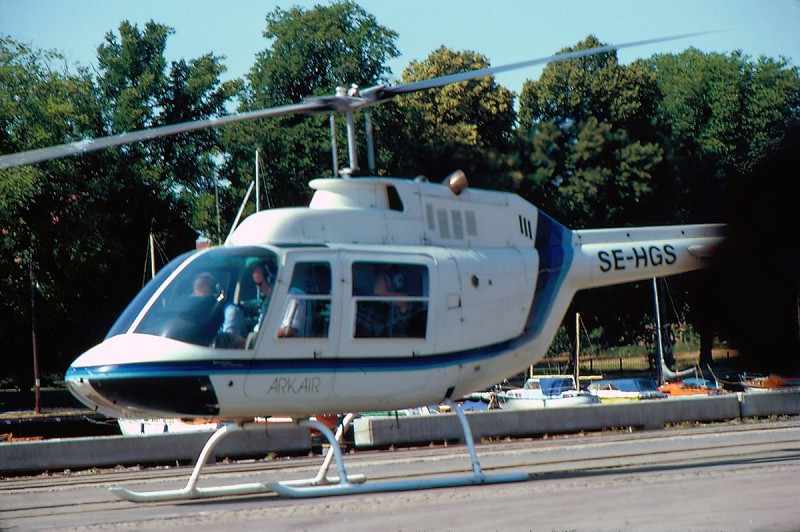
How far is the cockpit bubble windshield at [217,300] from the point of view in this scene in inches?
442

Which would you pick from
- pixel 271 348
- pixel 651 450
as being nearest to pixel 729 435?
pixel 651 450

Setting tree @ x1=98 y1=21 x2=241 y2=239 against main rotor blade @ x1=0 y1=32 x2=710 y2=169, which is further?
tree @ x1=98 y1=21 x2=241 y2=239

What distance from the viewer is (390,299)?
40.5 feet

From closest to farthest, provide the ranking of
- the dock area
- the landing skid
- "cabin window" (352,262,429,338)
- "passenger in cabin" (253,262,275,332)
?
the landing skid → "passenger in cabin" (253,262,275,332) → "cabin window" (352,262,429,338) → the dock area

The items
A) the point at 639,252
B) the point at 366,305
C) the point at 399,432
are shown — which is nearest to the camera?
the point at 366,305

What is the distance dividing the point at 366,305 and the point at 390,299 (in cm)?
35

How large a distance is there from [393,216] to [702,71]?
11.7 m

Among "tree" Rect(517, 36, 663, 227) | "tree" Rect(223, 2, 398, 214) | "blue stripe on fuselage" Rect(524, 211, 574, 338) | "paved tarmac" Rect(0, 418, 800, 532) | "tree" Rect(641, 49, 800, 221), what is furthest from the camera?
"tree" Rect(223, 2, 398, 214)

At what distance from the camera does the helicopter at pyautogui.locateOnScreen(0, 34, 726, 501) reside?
11.2m

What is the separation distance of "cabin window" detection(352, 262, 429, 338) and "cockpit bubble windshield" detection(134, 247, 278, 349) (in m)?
1.12

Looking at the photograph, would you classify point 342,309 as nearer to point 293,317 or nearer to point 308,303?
point 308,303

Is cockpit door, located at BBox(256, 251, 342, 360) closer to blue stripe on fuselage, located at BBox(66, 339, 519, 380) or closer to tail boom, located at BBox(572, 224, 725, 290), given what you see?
blue stripe on fuselage, located at BBox(66, 339, 519, 380)

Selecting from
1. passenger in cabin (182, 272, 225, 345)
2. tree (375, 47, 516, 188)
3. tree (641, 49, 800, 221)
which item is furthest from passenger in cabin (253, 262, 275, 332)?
tree (641, 49, 800, 221)

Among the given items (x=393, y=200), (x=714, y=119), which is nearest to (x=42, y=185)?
(x=714, y=119)
